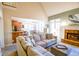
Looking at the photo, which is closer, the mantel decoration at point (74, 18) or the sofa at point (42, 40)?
the mantel decoration at point (74, 18)

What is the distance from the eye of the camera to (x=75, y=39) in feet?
6.22

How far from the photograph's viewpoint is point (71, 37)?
194cm

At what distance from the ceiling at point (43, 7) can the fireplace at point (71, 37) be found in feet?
1.55

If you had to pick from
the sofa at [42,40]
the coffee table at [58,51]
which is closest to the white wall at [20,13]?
the sofa at [42,40]

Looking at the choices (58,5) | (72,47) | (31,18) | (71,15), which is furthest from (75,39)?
(31,18)

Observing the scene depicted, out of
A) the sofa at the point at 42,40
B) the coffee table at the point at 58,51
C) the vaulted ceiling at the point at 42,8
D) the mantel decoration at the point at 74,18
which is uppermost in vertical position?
the vaulted ceiling at the point at 42,8

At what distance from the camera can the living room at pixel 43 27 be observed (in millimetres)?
1837

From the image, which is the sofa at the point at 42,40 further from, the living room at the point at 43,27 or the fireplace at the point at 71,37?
the fireplace at the point at 71,37

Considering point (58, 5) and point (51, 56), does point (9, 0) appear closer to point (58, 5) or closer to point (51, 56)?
point (58, 5)

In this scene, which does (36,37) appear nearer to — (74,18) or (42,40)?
(42,40)

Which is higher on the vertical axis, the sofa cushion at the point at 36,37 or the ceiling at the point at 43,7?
the ceiling at the point at 43,7

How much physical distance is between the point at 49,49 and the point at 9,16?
105cm

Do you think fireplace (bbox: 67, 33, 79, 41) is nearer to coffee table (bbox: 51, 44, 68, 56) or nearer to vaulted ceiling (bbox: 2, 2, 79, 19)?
coffee table (bbox: 51, 44, 68, 56)

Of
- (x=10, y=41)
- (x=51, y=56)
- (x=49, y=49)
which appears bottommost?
(x=51, y=56)
